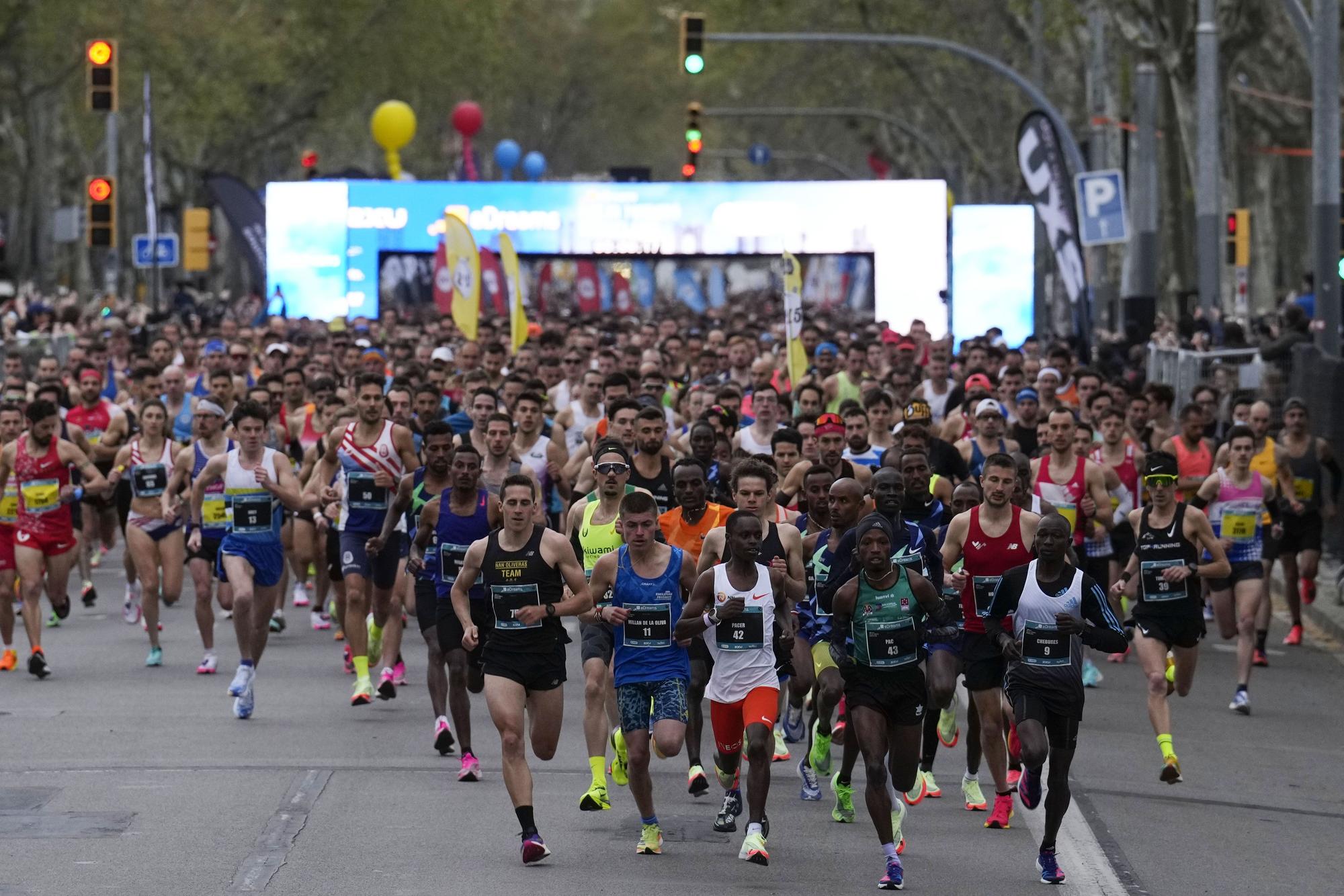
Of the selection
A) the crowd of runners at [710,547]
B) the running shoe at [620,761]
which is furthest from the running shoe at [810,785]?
the running shoe at [620,761]

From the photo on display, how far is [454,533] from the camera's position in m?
12.3

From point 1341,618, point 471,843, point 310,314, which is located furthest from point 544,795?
point 310,314

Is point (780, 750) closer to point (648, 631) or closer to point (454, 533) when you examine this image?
point (454, 533)

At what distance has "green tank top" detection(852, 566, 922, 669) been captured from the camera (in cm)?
1016

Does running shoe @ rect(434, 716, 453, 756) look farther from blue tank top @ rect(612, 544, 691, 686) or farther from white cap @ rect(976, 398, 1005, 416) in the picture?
white cap @ rect(976, 398, 1005, 416)

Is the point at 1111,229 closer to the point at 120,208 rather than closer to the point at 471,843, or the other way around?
the point at 471,843

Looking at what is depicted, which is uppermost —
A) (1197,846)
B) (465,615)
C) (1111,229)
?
(1111,229)

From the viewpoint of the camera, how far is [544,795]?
11.8 metres

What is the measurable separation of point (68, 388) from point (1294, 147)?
26.3 metres

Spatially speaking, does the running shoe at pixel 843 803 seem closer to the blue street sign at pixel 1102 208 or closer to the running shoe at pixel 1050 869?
the running shoe at pixel 1050 869

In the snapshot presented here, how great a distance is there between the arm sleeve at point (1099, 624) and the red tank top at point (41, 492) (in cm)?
820

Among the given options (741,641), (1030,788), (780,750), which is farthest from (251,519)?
(1030,788)

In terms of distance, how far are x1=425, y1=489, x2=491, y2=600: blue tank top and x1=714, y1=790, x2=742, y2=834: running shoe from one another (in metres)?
2.21

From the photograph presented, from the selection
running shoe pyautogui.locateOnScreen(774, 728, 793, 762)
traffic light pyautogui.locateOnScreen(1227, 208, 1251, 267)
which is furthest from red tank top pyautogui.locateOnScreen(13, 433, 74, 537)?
traffic light pyautogui.locateOnScreen(1227, 208, 1251, 267)
